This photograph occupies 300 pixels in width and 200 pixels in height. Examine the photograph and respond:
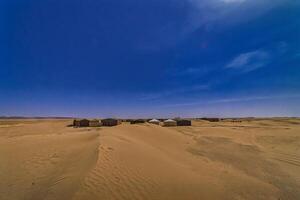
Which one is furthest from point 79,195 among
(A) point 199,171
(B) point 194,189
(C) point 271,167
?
(C) point 271,167

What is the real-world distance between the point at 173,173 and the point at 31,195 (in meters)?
4.12

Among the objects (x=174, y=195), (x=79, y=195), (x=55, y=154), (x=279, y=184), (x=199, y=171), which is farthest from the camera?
(x=55, y=154)

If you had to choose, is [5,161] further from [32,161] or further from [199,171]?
[199,171]

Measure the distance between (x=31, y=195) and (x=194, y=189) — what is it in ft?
14.0

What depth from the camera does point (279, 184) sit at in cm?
707

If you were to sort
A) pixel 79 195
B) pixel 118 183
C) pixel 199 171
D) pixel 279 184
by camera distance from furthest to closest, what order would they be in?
pixel 199 171
pixel 279 184
pixel 118 183
pixel 79 195

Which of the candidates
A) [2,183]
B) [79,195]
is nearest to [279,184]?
[79,195]

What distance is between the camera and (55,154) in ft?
31.8

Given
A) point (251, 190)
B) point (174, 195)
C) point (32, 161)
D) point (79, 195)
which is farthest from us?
point (32, 161)

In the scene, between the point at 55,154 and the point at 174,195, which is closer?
the point at 174,195

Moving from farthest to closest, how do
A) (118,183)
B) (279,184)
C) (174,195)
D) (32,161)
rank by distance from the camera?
(32,161)
(279,184)
(118,183)
(174,195)

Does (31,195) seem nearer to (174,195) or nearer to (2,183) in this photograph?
(2,183)

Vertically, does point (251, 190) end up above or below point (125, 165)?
below

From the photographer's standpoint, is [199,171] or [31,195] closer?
[31,195]
